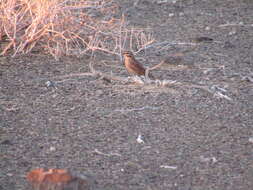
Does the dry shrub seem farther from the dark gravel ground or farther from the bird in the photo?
the bird

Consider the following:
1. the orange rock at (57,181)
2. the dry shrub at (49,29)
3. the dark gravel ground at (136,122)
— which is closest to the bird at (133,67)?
the dark gravel ground at (136,122)

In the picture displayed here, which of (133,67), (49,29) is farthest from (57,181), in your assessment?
(49,29)

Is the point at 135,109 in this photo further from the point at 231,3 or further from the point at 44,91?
the point at 231,3

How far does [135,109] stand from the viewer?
6.66 meters

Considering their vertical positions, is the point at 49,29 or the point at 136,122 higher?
the point at 49,29

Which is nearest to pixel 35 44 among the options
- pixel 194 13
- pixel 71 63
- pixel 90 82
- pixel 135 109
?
pixel 71 63

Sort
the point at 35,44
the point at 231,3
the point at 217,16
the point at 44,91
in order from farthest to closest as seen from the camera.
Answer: the point at 231,3
the point at 217,16
the point at 35,44
the point at 44,91

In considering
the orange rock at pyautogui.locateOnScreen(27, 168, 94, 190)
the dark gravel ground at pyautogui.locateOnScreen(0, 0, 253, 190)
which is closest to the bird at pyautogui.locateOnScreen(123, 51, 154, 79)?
the dark gravel ground at pyautogui.locateOnScreen(0, 0, 253, 190)

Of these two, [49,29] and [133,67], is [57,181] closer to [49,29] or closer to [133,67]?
[133,67]

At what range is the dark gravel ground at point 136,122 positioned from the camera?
5.29m

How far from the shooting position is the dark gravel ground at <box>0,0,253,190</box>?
208 inches

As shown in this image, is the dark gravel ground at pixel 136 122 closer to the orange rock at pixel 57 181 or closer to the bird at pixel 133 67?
the bird at pixel 133 67

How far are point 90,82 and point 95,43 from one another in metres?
0.90

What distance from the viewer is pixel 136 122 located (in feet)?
20.9
